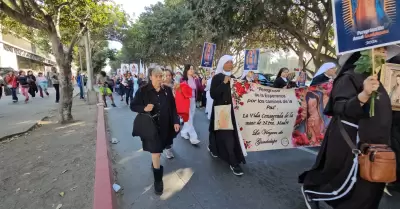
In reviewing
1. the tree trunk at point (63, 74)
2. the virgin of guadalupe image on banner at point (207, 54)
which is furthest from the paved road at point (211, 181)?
the virgin of guadalupe image on banner at point (207, 54)

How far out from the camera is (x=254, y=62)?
989 centimetres

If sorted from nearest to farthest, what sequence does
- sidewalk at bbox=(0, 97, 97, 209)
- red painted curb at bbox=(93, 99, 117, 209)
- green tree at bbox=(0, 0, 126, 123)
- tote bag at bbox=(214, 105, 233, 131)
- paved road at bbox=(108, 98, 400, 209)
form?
red painted curb at bbox=(93, 99, 117, 209) → paved road at bbox=(108, 98, 400, 209) → sidewalk at bbox=(0, 97, 97, 209) → tote bag at bbox=(214, 105, 233, 131) → green tree at bbox=(0, 0, 126, 123)

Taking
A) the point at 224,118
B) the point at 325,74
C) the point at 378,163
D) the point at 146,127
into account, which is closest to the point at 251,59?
the point at 325,74

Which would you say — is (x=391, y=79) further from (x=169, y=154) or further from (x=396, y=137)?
(x=169, y=154)

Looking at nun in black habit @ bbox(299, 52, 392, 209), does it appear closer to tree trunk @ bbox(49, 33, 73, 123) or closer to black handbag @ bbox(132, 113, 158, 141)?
black handbag @ bbox(132, 113, 158, 141)

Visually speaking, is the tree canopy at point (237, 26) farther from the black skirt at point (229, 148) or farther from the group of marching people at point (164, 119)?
the black skirt at point (229, 148)

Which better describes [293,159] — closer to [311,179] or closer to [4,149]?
[311,179]

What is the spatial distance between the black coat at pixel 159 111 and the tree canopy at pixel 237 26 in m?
5.99

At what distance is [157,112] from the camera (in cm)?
373

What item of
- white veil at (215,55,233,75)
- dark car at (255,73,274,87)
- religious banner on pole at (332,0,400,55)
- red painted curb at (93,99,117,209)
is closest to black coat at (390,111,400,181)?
religious banner on pole at (332,0,400,55)

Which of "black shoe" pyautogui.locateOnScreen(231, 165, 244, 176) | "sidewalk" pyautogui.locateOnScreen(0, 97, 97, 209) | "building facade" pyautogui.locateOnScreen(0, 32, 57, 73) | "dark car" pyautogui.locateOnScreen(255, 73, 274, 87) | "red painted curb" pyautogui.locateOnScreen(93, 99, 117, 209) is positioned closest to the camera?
"red painted curb" pyautogui.locateOnScreen(93, 99, 117, 209)

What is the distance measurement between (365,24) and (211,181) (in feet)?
9.07

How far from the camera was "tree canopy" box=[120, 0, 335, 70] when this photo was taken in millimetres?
9797

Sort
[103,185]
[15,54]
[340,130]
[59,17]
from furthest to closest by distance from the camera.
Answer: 1. [15,54]
2. [59,17]
3. [103,185]
4. [340,130]
